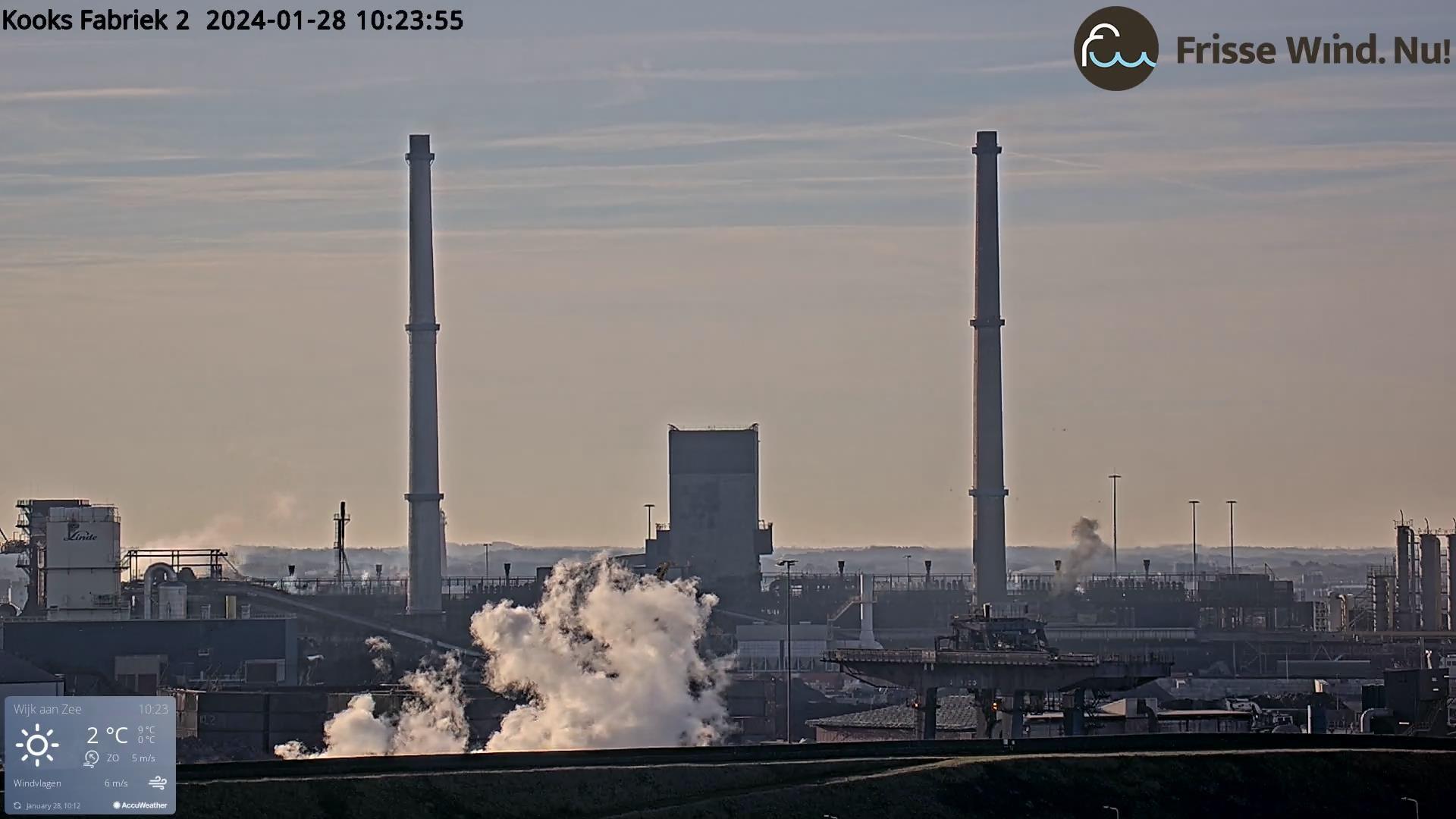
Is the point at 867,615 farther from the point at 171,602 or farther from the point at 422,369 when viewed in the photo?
the point at 171,602

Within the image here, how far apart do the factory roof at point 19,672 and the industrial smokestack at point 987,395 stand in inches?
2427

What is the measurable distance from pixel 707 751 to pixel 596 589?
3456 centimetres

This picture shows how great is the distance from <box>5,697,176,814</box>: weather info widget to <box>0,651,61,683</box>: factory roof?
180 ft

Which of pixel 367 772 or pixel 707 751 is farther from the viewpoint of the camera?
pixel 707 751

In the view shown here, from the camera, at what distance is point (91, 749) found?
46062 millimetres

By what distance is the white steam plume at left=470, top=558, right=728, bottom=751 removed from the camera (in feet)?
310

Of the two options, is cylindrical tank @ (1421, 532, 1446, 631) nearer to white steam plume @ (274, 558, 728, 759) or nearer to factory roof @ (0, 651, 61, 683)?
white steam plume @ (274, 558, 728, 759)

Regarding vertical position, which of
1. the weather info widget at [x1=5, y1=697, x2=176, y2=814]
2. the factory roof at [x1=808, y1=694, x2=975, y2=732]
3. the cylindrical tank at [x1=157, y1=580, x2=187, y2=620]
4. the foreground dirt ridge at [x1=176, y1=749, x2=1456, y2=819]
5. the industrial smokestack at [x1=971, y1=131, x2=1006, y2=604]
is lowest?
the factory roof at [x1=808, y1=694, x2=975, y2=732]

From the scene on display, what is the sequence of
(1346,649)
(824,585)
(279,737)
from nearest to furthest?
(279,737) → (1346,649) → (824,585)

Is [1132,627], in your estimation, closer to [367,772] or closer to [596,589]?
[596,589]

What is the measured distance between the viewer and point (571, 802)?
65250 mm

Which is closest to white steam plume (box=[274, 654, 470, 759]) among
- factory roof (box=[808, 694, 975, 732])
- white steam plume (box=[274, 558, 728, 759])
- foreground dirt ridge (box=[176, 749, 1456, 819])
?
white steam plume (box=[274, 558, 728, 759])

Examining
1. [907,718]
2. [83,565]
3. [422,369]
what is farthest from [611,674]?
[422,369]

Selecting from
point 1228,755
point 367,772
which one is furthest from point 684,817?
point 1228,755
